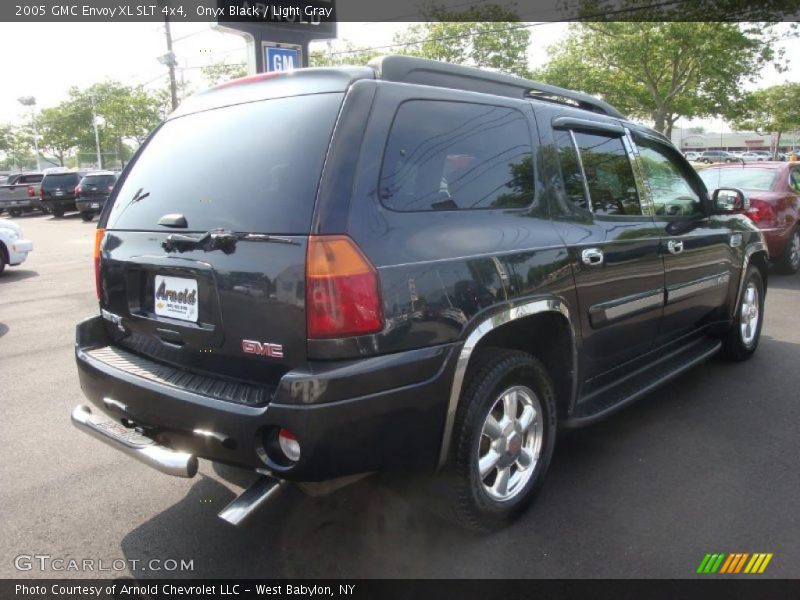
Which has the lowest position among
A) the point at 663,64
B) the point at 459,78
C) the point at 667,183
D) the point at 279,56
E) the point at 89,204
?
the point at 89,204

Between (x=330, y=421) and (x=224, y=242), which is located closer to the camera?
(x=330, y=421)

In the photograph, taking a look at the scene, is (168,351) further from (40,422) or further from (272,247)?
(40,422)

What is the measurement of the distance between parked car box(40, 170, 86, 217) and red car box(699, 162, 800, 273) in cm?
2194

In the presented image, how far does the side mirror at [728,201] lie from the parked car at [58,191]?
2371cm

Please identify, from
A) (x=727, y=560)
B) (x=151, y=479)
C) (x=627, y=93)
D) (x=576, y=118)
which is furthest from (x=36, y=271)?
(x=627, y=93)

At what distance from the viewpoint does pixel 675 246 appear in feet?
12.3

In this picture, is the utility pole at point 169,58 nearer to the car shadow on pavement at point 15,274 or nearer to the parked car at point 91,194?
the parked car at point 91,194

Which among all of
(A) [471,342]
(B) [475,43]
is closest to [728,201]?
(A) [471,342]

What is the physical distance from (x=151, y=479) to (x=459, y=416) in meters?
1.82

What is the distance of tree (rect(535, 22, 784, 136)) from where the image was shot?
63.3ft

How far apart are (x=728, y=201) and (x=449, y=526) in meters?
3.21

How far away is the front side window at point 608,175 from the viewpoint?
325 cm

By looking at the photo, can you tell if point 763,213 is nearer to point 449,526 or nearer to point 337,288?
point 449,526

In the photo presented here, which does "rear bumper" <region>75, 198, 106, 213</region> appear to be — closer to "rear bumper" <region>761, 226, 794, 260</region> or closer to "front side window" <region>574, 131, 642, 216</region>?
"rear bumper" <region>761, 226, 794, 260</region>
